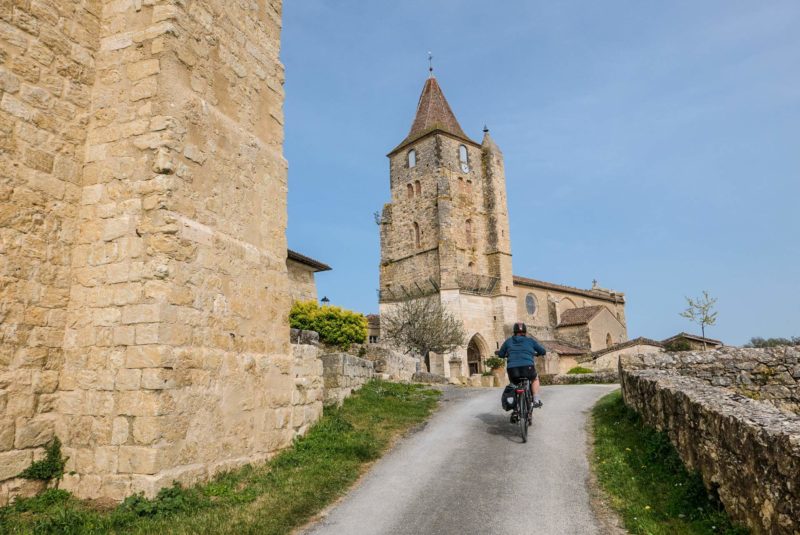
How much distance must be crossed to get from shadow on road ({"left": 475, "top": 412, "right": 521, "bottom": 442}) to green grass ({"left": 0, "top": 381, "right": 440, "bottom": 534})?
1.97 metres

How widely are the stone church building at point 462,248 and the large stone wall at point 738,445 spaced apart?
31519 millimetres

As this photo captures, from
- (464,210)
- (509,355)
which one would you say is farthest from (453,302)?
(509,355)

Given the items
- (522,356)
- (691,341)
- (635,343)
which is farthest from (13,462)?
(691,341)

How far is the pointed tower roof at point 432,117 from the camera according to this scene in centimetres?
4556

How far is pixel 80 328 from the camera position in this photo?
5.69 meters

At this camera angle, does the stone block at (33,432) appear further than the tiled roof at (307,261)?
No

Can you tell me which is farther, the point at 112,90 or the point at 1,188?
the point at 112,90

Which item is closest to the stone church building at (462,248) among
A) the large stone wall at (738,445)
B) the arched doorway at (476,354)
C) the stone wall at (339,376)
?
the arched doorway at (476,354)

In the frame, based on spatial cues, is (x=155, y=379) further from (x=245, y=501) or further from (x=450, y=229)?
(x=450, y=229)

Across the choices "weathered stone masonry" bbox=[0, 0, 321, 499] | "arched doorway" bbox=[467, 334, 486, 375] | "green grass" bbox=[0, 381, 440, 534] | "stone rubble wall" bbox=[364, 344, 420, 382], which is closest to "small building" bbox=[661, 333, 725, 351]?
"arched doorway" bbox=[467, 334, 486, 375]

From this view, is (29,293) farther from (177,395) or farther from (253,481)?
(253,481)

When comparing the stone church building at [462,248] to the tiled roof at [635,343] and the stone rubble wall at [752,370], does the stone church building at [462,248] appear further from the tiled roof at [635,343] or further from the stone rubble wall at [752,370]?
the stone rubble wall at [752,370]

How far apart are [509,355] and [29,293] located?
6.95m

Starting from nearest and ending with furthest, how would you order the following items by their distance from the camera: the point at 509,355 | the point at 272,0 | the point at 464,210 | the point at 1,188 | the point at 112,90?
the point at 1,188, the point at 112,90, the point at 272,0, the point at 509,355, the point at 464,210
